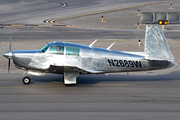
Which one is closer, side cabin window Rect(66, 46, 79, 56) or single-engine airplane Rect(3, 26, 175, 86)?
single-engine airplane Rect(3, 26, 175, 86)

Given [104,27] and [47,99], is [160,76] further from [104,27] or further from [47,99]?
[104,27]

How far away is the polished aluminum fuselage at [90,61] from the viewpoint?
14805mm

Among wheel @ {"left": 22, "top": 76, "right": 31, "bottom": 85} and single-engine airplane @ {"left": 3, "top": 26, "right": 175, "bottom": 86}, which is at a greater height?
single-engine airplane @ {"left": 3, "top": 26, "right": 175, "bottom": 86}

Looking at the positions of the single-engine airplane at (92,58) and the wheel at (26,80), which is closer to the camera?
the single-engine airplane at (92,58)

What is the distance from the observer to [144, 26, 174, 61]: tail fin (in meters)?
14.7

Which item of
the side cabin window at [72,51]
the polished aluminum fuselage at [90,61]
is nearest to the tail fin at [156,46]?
the polished aluminum fuselage at [90,61]

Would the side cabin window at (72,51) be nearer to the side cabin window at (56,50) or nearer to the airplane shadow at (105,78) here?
the side cabin window at (56,50)

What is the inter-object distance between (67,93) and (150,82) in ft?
16.8

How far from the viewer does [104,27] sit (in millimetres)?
37281

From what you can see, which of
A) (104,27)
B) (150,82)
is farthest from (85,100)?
(104,27)

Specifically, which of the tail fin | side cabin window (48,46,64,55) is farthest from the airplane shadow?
the tail fin

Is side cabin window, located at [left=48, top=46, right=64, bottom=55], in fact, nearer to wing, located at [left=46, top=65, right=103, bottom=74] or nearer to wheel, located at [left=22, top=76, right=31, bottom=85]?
wing, located at [left=46, top=65, right=103, bottom=74]

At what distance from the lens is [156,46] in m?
14.8

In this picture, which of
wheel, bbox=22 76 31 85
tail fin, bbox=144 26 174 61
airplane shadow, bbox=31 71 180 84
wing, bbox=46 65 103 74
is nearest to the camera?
wing, bbox=46 65 103 74
